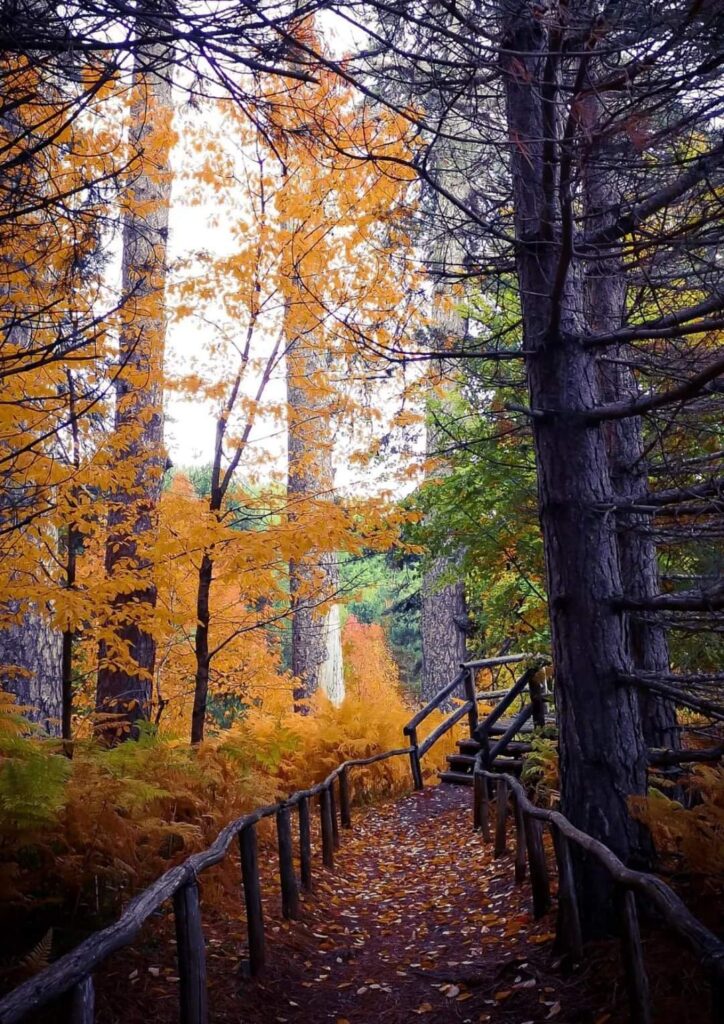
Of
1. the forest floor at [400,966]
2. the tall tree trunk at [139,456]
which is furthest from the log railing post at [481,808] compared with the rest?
the tall tree trunk at [139,456]

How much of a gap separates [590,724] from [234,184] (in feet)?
21.1

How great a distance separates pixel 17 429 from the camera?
19.7 ft

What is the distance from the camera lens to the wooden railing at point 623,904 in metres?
2.65

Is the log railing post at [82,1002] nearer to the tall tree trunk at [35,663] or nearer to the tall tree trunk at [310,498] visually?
the tall tree trunk at [310,498]

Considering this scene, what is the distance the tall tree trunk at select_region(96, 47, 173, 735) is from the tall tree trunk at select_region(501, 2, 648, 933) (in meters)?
3.41

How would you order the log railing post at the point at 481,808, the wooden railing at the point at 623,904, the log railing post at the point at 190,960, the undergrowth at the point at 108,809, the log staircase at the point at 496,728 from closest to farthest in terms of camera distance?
the wooden railing at the point at 623,904, the log railing post at the point at 190,960, the undergrowth at the point at 108,809, the log railing post at the point at 481,808, the log staircase at the point at 496,728

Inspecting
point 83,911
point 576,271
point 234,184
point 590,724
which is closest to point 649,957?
point 590,724

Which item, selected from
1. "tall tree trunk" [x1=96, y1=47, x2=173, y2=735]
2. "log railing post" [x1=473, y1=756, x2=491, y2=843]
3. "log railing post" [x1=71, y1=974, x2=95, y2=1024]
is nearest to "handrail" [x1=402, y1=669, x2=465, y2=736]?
"log railing post" [x1=473, y1=756, x2=491, y2=843]

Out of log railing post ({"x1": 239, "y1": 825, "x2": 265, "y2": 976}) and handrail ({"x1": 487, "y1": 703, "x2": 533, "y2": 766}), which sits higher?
handrail ({"x1": 487, "y1": 703, "x2": 533, "y2": 766})

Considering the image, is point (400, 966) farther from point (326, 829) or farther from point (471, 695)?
point (471, 695)

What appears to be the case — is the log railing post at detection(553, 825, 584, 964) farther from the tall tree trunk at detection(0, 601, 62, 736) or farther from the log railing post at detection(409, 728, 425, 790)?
the log railing post at detection(409, 728, 425, 790)

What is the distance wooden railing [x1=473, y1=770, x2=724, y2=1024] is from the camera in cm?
265

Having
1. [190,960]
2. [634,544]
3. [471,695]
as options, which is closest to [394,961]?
[190,960]

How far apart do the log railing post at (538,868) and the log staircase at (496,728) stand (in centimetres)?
332
